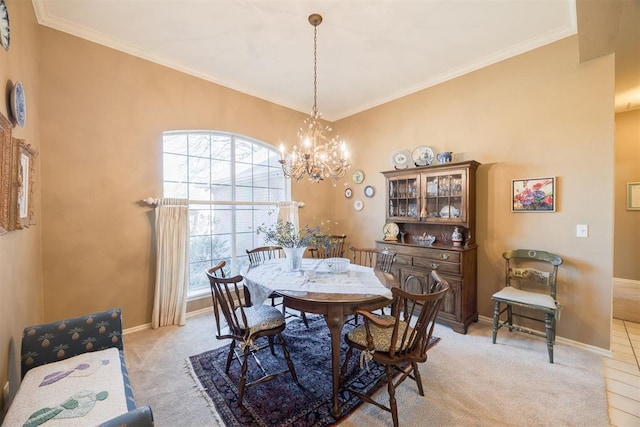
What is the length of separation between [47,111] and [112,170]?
0.72 metres

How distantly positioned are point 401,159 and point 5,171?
4003 mm

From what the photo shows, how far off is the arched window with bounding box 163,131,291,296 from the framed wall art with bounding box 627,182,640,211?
241 inches

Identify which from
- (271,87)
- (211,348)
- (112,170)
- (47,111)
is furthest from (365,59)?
(211,348)

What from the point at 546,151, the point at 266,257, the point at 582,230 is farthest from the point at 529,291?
the point at 266,257

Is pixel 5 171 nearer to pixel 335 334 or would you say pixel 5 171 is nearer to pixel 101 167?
pixel 101 167

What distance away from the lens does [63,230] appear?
2.66 meters

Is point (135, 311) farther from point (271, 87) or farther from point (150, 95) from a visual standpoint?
point (271, 87)

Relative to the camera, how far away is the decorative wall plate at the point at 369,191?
4469 mm

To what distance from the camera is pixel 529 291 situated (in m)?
3.03

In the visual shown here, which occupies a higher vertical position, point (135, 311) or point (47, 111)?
point (47, 111)

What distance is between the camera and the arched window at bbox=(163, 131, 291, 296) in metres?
3.50

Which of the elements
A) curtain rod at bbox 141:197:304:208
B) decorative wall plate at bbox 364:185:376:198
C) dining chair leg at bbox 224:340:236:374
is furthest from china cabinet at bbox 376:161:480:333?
dining chair leg at bbox 224:340:236:374

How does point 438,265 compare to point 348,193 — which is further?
point 348,193

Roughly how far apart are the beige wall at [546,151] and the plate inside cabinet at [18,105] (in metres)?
4.08
